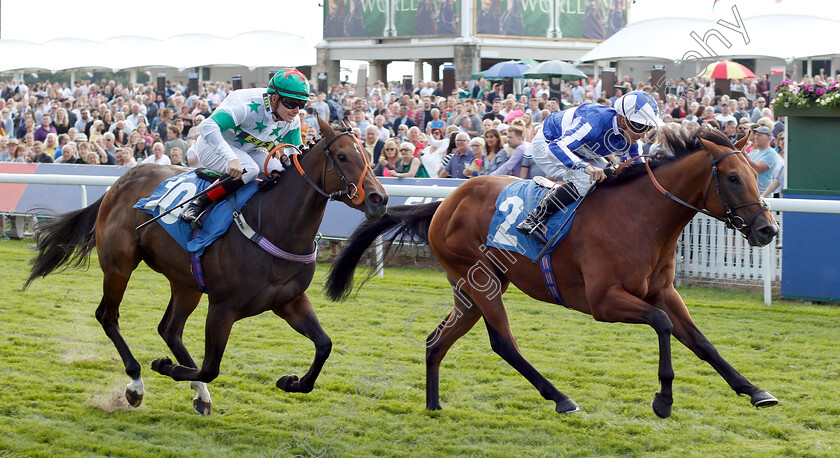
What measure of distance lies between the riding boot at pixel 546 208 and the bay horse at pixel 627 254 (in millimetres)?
76

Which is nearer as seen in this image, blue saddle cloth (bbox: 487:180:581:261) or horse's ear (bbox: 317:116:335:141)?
horse's ear (bbox: 317:116:335:141)

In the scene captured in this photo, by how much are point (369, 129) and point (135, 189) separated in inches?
204

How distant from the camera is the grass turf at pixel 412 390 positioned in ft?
13.5

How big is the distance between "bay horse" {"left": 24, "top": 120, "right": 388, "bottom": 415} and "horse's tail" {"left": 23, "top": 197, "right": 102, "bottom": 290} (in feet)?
1.67

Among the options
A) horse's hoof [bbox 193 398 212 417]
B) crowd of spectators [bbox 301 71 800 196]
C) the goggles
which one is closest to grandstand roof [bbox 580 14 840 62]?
crowd of spectators [bbox 301 71 800 196]

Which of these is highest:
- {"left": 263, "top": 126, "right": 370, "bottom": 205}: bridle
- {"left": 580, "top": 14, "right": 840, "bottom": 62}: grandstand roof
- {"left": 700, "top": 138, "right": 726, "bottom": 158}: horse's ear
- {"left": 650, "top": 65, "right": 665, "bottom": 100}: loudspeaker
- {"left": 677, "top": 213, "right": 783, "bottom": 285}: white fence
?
{"left": 580, "top": 14, "right": 840, "bottom": 62}: grandstand roof

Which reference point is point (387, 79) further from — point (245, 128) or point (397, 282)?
point (245, 128)

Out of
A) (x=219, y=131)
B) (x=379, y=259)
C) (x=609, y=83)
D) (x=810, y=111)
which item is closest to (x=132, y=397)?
(x=219, y=131)

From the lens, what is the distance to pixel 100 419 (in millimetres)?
4441

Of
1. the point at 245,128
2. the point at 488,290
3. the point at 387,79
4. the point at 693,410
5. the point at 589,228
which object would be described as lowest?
the point at 693,410

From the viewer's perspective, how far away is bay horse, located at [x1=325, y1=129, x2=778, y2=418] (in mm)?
4020

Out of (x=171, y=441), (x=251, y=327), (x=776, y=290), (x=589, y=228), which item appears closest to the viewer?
(x=171, y=441)

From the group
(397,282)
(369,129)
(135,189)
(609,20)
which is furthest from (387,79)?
(135,189)

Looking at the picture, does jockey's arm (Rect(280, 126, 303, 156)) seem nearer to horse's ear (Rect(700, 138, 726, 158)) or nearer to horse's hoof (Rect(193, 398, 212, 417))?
horse's hoof (Rect(193, 398, 212, 417))
